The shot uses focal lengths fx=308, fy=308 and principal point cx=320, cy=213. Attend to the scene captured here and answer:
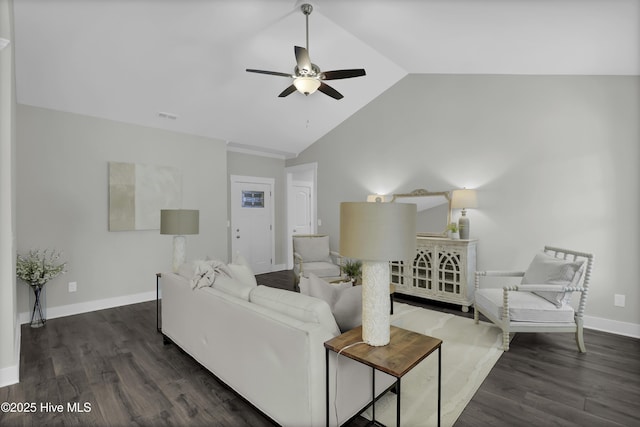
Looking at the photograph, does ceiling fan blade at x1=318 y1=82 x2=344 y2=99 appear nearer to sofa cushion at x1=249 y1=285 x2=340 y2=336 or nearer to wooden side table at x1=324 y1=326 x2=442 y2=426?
sofa cushion at x1=249 y1=285 x2=340 y2=336

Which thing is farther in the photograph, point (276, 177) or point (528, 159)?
point (276, 177)

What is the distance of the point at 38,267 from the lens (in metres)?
3.35

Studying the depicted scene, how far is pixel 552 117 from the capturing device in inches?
140

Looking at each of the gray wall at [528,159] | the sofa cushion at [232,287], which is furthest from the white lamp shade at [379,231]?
the gray wall at [528,159]

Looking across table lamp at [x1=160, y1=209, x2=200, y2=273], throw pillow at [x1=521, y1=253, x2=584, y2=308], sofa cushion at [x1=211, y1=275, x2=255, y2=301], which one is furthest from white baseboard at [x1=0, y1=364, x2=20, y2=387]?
throw pillow at [x1=521, y1=253, x2=584, y2=308]

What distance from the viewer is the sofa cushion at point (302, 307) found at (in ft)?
5.58

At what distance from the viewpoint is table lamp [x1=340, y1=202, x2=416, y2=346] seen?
1.49m

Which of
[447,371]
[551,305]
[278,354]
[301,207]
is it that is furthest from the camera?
[301,207]

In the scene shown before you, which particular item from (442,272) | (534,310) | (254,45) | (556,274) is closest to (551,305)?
(534,310)

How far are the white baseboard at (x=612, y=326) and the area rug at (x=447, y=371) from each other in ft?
3.41

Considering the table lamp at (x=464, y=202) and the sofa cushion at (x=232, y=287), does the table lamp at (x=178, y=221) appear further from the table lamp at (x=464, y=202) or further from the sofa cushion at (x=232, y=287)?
the table lamp at (x=464, y=202)

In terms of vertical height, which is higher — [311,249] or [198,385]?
[311,249]

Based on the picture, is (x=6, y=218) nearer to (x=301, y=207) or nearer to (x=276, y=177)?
(x=276, y=177)

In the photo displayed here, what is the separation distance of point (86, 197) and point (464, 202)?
4.84 metres
